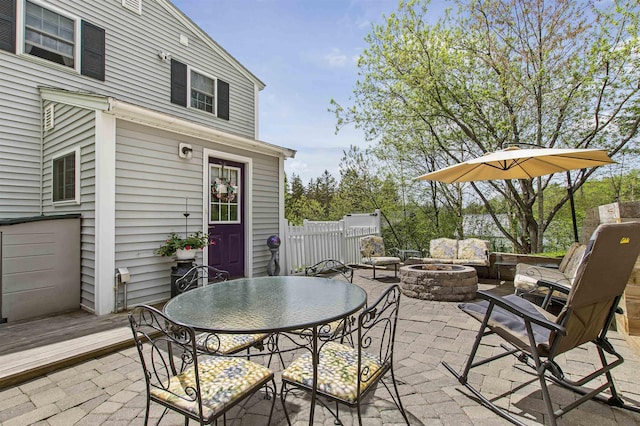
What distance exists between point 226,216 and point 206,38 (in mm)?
4743

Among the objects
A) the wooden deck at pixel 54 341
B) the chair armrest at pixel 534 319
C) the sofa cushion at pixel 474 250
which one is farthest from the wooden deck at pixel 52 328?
the sofa cushion at pixel 474 250

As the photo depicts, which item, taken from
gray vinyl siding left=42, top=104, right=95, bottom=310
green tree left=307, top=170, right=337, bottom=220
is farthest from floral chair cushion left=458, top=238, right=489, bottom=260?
green tree left=307, top=170, right=337, bottom=220

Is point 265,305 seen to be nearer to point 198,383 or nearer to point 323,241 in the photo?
point 198,383

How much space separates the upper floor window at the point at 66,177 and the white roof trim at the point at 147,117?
2.42 ft

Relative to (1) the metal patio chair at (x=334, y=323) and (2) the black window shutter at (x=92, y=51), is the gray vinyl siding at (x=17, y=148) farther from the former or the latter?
(1) the metal patio chair at (x=334, y=323)

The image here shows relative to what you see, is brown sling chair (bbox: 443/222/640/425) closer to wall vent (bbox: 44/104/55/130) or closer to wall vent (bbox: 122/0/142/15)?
wall vent (bbox: 44/104/55/130)

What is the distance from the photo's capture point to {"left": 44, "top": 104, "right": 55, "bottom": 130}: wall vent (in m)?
4.71

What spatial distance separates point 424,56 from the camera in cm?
651

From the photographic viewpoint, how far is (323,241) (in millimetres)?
6695

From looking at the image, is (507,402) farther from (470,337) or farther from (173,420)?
(173,420)

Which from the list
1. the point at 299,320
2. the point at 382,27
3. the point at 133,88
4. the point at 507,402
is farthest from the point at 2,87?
the point at 507,402

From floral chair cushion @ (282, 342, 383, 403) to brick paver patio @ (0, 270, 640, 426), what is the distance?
0.37 meters

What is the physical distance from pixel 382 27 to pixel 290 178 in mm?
16525

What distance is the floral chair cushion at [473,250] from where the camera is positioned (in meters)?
5.67
